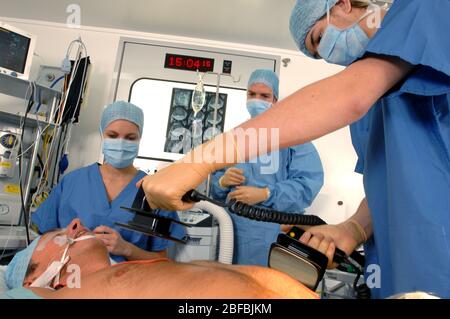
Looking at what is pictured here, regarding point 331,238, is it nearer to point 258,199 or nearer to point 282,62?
point 258,199

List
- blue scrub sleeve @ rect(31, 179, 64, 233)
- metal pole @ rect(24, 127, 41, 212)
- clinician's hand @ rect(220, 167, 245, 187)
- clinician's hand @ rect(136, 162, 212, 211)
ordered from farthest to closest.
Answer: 1. metal pole @ rect(24, 127, 41, 212)
2. clinician's hand @ rect(220, 167, 245, 187)
3. blue scrub sleeve @ rect(31, 179, 64, 233)
4. clinician's hand @ rect(136, 162, 212, 211)

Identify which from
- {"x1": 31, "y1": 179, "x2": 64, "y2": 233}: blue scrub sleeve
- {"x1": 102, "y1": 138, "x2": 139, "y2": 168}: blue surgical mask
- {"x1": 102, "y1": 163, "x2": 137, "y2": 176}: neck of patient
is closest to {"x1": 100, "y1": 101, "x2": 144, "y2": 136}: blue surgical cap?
{"x1": 102, "y1": 138, "x2": 139, "y2": 168}: blue surgical mask

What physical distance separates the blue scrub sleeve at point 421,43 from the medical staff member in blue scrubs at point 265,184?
117cm

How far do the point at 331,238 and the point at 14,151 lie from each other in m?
2.03

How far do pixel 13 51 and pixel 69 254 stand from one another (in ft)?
5.33

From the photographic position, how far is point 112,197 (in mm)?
1659

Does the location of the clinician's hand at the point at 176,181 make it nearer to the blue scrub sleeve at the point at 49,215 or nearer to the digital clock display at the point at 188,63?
the blue scrub sleeve at the point at 49,215

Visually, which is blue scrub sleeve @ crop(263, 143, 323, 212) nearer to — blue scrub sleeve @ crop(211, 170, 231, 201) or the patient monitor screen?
blue scrub sleeve @ crop(211, 170, 231, 201)

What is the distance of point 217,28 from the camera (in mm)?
2672

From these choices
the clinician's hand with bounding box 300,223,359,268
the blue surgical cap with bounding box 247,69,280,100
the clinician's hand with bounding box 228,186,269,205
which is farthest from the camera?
the blue surgical cap with bounding box 247,69,280,100

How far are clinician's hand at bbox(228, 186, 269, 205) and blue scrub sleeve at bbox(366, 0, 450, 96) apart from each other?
1.13 m

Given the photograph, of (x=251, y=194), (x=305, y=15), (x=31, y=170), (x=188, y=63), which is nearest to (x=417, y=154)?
(x=305, y=15)

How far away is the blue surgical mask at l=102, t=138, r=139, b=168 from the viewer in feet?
5.68

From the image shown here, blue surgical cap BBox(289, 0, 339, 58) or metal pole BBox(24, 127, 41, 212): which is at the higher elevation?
blue surgical cap BBox(289, 0, 339, 58)
